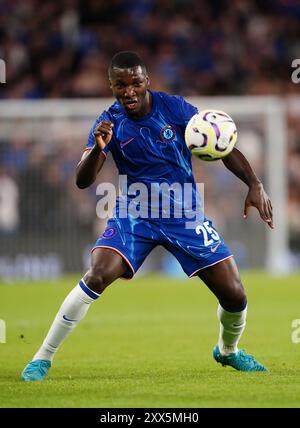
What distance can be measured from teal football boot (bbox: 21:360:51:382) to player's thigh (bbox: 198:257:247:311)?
54.2 inches

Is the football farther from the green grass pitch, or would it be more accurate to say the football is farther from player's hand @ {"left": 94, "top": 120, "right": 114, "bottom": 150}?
the green grass pitch

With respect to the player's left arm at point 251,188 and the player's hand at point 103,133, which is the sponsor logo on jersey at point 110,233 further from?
the player's left arm at point 251,188

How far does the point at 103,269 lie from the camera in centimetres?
750

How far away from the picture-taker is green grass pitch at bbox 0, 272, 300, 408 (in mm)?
6672

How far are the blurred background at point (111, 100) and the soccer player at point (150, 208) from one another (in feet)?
35.4

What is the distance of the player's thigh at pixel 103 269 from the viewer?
24.6 ft

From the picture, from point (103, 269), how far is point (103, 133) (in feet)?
3.35

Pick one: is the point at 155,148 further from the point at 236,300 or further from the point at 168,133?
the point at 236,300

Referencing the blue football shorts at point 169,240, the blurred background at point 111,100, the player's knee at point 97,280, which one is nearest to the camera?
the player's knee at point 97,280

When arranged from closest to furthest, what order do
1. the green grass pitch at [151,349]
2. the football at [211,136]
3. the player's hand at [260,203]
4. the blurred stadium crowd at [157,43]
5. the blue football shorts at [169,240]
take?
1. the green grass pitch at [151,349]
2. the football at [211,136]
3. the player's hand at [260,203]
4. the blue football shorts at [169,240]
5. the blurred stadium crowd at [157,43]

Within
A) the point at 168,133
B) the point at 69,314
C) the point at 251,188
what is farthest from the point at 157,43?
the point at 69,314

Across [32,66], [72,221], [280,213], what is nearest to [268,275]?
[280,213]

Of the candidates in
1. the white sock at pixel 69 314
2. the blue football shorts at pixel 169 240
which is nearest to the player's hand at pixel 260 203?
the blue football shorts at pixel 169 240

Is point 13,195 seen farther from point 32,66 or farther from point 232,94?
point 232,94
